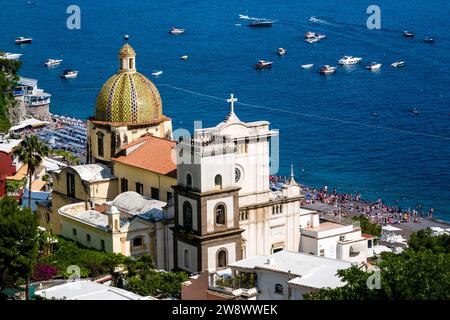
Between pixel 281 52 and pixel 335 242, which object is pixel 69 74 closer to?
pixel 281 52

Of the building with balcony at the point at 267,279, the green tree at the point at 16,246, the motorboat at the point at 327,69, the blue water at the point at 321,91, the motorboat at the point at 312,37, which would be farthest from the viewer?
the motorboat at the point at 312,37

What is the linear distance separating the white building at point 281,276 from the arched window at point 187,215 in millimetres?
5513

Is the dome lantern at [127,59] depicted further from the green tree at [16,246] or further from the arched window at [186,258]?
the green tree at [16,246]

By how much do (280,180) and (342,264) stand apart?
4739 centimetres

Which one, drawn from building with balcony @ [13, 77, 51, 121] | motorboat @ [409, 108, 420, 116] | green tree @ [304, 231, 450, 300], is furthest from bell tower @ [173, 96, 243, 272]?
motorboat @ [409, 108, 420, 116]

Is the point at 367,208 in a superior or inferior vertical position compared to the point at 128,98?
inferior

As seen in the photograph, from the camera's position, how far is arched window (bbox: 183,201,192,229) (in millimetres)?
57938

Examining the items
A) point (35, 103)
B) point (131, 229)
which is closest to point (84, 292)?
point (131, 229)

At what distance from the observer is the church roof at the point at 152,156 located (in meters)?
62.2

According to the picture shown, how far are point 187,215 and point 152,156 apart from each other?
6.65 metres

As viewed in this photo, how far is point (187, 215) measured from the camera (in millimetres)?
58188

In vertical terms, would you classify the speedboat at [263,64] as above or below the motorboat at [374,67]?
below

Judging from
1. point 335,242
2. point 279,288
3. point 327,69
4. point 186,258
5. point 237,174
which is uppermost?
point 237,174

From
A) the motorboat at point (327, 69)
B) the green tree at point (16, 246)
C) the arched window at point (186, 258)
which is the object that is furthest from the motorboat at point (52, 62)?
the green tree at point (16, 246)
